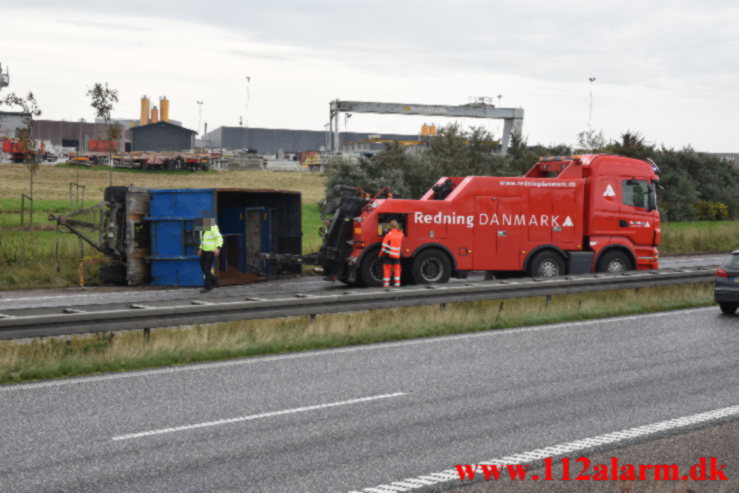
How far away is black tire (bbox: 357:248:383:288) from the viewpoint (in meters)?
20.0

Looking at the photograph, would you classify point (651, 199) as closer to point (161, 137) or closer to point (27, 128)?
point (27, 128)

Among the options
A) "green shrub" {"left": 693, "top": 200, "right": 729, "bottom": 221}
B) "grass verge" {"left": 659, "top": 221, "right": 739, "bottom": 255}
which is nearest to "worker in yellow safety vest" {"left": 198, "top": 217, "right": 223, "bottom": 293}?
"grass verge" {"left": 659, "top": 221, "right": 739, "bottom": 255}

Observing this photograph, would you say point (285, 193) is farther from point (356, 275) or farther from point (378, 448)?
point (378, 448)

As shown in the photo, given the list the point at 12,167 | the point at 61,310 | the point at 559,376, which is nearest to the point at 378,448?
the point at 559,376

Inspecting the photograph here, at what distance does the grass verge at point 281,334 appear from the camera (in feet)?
36.2

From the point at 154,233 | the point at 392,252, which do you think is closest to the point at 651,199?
the point at 392,252

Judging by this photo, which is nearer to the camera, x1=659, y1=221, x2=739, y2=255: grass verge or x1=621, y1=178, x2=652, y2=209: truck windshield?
x1=621, y1=178, x2=652, y2=209: truck windshield

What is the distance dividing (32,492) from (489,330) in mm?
9228

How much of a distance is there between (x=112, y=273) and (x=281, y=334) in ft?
30.7

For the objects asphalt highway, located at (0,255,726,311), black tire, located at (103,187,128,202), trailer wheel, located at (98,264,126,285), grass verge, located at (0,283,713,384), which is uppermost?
black tire, located at (103,187,128,202)

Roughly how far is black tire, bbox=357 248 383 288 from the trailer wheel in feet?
18.4

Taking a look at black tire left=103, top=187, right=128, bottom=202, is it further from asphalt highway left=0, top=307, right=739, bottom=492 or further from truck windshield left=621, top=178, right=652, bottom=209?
truck windshield left=621, top=178, right=652, bottom=209

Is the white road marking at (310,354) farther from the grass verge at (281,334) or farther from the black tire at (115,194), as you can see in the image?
the black tire at (115,194)

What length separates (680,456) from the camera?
7344 mm
